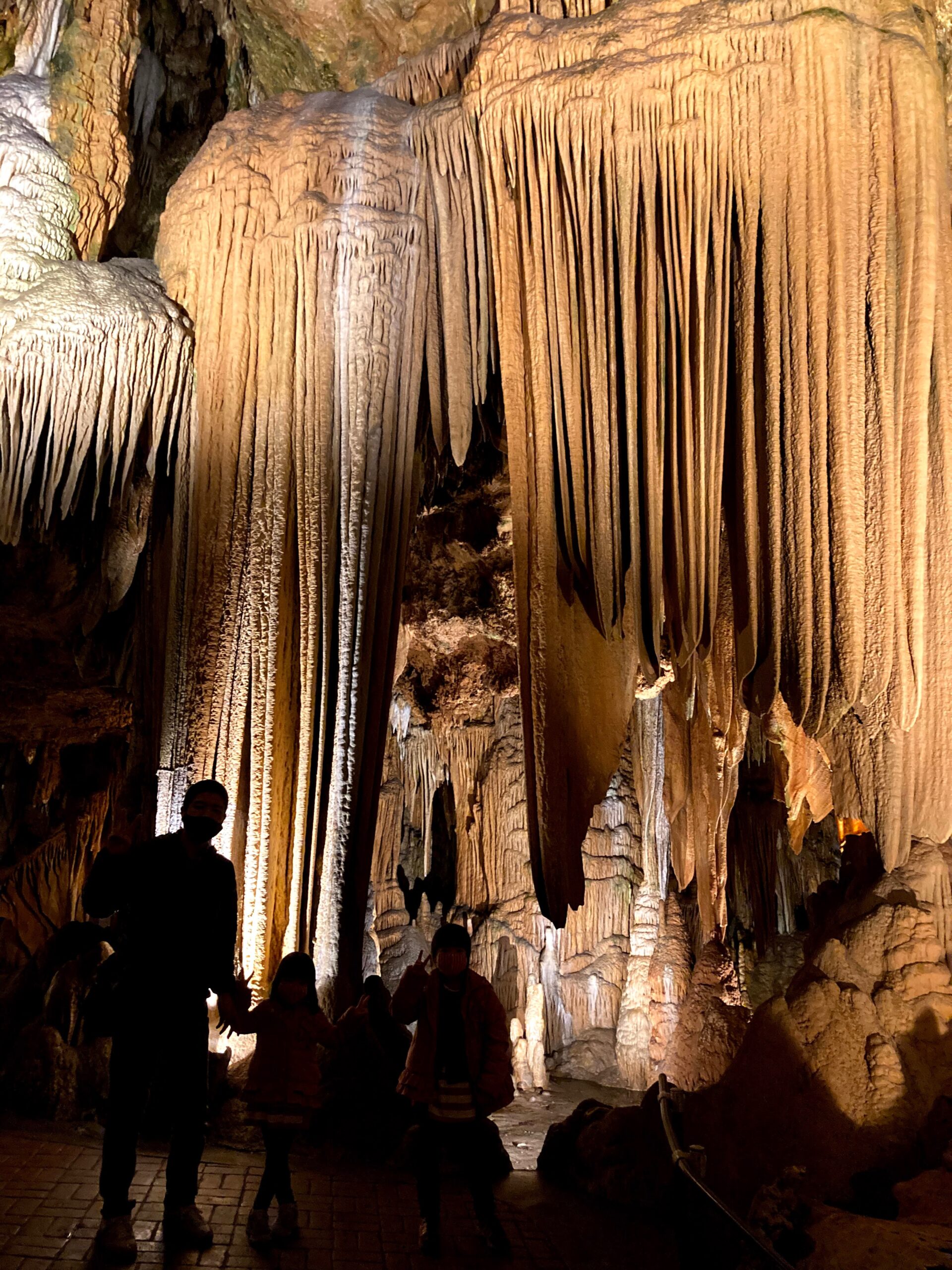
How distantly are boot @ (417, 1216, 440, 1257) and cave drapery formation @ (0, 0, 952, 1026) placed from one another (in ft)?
4.01

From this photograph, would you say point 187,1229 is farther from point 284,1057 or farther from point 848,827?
point 848,827

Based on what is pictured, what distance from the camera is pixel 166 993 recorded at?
95.2 inches

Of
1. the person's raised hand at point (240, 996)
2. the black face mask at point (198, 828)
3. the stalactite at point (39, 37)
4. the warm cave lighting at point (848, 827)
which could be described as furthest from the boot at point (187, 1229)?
the stalactite at point (39, 37)

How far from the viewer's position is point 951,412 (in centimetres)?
350

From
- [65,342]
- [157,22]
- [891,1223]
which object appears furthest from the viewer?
[157,22]

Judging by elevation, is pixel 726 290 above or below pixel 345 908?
above

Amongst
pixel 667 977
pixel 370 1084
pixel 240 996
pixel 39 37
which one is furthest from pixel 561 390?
pixel 667 977

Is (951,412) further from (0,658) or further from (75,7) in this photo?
(0,658)

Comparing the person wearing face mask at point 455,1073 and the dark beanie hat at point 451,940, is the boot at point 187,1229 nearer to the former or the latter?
the person wearing face mask at point 455,1073

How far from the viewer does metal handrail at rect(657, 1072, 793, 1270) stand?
1676mm

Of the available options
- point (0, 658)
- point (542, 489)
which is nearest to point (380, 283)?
point (542, 489)

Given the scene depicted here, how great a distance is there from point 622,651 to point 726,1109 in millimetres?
1581

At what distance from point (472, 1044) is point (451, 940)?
271mm

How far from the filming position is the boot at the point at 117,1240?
2271 mm
